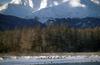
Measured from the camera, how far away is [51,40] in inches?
Result: 3625

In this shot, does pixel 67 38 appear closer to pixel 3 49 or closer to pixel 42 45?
pixel 42 45

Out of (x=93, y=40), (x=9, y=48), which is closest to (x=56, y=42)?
(x=93, y=40)

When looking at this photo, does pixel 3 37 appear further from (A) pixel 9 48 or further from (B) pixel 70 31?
(B) pixel 70 31

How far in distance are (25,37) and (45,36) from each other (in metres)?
5.48

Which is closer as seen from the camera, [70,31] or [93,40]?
[93,40]

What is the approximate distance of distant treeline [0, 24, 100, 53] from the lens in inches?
3369

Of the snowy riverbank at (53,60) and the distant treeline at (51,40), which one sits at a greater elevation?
the snowy riverbank at (53,60)

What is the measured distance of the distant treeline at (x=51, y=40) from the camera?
281 ft

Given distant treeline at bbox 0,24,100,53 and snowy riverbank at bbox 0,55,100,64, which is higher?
snowy riverbank at bbox 0,55,100,64

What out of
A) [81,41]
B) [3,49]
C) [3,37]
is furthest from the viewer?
[81,41]

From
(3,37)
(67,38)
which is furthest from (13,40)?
(67,38)

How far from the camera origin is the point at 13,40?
285 ft

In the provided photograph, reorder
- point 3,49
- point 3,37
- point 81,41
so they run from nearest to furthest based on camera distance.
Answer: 1. point 3,49
2. point 3,37
3. point 81,41

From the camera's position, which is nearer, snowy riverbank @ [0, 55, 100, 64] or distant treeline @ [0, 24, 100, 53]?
snowy riverbank @ [0, 55, 100, 64]
